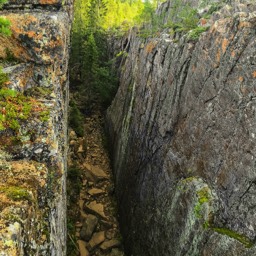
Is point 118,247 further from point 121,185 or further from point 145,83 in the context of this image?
point 145,83

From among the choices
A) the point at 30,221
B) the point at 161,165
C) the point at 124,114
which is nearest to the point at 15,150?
the point at 30,221

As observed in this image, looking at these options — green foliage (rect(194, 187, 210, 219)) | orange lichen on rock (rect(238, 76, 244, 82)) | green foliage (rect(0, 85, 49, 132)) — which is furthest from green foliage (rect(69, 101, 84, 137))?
orange lichen on rock (rect(238, 76, 244, 82))

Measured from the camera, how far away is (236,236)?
7738 millimetres

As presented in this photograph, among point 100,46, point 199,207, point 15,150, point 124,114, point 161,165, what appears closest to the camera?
point 15,150

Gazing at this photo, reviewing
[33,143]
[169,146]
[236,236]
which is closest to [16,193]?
[33,143]

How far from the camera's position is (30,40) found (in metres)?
8.09

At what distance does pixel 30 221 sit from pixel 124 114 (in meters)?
18.0

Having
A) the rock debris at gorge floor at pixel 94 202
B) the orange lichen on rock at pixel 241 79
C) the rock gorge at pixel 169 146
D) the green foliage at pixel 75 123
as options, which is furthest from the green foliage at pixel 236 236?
the green foliage at pixel 75 123

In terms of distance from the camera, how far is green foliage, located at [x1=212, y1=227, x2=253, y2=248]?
7.32 m

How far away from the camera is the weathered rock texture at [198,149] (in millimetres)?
8055

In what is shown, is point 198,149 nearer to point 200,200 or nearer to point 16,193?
point 200,200

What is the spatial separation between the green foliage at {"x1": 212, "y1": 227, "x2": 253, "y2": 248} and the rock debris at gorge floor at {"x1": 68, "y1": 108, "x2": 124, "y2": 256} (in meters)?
9.31

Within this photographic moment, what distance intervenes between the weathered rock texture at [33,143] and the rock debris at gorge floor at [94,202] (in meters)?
9.49

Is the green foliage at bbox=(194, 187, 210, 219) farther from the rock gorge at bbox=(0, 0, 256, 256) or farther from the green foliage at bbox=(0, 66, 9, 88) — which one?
the green foliage at bbox=(0, 66, 9, 88)
